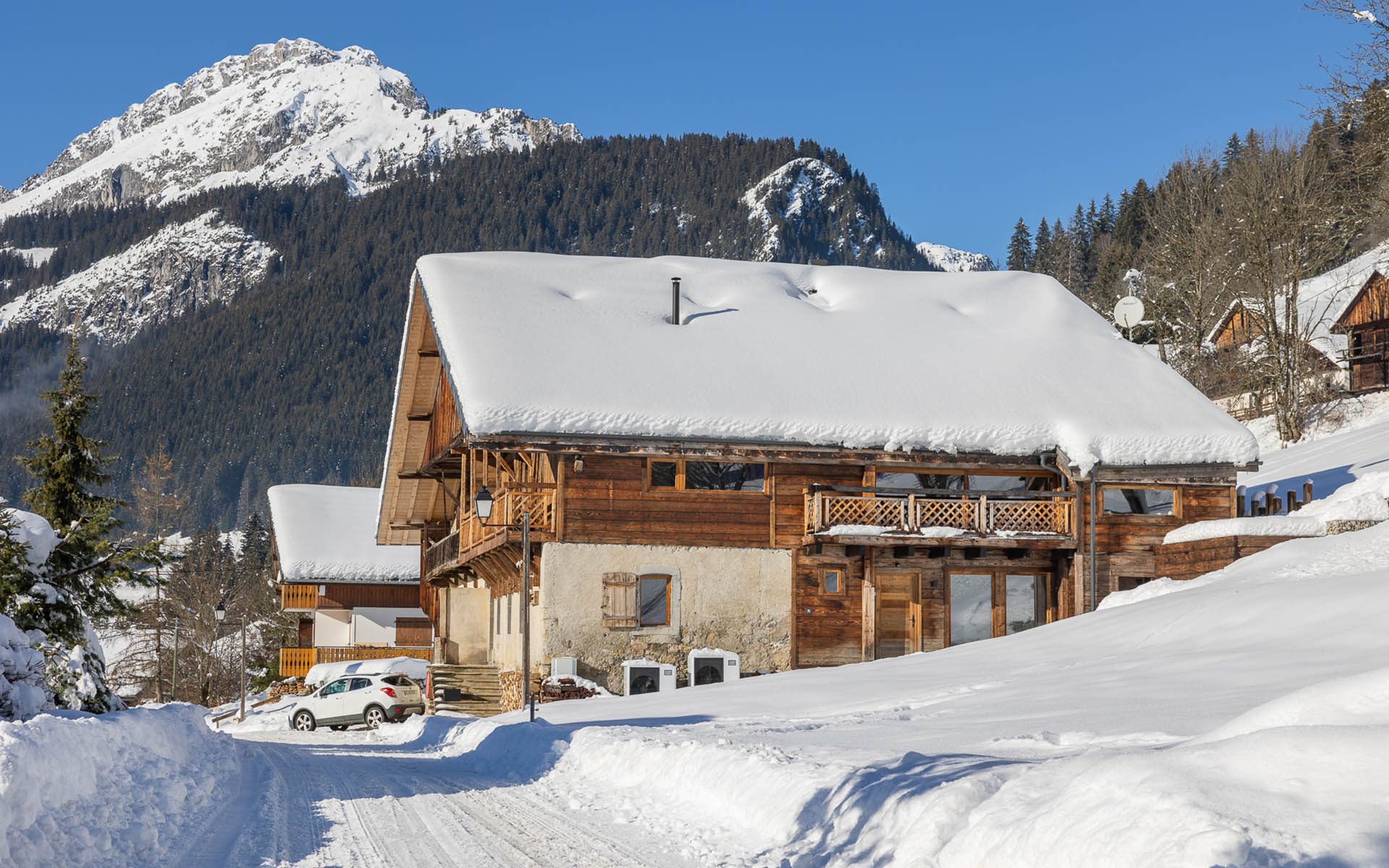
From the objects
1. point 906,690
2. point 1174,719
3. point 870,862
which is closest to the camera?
point 870,862

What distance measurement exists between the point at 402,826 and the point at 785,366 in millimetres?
20305

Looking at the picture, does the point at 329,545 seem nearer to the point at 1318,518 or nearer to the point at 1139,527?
the point at 1139,527

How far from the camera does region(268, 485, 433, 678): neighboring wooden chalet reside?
5291cm

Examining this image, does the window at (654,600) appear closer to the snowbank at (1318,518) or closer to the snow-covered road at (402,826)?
the snowbank at (1318,518)

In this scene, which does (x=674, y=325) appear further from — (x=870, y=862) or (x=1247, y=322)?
(x=1247, y=322)

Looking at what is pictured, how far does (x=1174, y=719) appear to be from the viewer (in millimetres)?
11844

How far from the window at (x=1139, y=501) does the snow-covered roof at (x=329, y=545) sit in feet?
93.2

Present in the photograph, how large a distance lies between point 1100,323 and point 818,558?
38.8 feet

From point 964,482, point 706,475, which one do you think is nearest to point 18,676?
point 706,475

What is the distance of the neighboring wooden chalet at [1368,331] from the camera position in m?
60.5

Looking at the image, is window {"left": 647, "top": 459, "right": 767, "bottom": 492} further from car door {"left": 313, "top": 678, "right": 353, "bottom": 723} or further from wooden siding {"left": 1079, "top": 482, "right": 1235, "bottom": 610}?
car door {"left": 313, "top": 678, "right": 353, "bottom": 723}

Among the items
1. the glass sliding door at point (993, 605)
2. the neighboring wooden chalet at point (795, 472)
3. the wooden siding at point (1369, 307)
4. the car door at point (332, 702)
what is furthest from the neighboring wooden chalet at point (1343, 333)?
the car door at point (332, 702)

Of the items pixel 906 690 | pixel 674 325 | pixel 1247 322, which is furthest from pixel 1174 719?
pixel 1247 322

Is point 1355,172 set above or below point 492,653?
above
